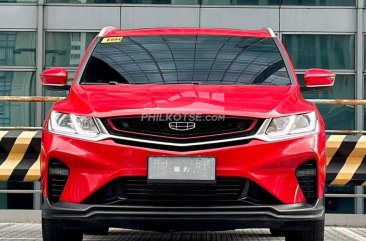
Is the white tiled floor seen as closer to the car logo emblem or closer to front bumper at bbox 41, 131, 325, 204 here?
front bumper at bbox 41, 131, 325, 204

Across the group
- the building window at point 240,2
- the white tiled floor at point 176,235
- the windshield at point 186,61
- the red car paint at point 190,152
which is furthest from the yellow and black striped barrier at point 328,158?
the building window at point 240,2

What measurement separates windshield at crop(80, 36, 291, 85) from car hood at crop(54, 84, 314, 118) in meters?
0.24

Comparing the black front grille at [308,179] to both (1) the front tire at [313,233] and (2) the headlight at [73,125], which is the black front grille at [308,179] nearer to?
(1) the front tire at [313,233]

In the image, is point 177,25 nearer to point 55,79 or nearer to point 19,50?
point 19,50

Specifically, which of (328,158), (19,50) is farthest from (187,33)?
(19,50)

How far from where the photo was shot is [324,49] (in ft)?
59.9

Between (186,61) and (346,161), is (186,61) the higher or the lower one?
the higher one

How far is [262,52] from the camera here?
6.31 meters

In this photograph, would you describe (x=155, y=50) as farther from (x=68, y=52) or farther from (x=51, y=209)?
(x=68, y=52)

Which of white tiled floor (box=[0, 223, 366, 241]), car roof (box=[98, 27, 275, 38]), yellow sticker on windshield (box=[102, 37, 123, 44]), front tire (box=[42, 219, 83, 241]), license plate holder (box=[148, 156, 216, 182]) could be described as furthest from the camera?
white tiled floor (box=[0, 223, 366, 241])

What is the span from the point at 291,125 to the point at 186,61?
140cm

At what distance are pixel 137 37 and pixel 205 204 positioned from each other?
86.4 inches

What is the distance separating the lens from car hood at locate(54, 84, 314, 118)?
16.3 feet

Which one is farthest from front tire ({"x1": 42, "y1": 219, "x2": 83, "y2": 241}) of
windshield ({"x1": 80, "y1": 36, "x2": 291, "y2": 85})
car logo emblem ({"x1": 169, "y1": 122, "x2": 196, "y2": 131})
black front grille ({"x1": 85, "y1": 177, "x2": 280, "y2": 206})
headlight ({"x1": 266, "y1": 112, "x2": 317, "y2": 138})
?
headlight ({"x1": 266, "y1": 112, "x2": 317, "y2": 138})
